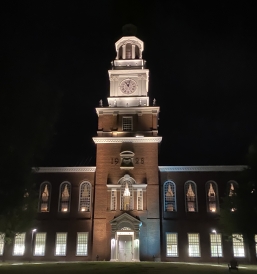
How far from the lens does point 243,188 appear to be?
118ft

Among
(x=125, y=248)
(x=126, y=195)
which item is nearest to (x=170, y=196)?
(x=126, y=195)

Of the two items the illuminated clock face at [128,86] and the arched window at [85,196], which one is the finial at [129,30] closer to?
the illuminated clock face at [128,86]

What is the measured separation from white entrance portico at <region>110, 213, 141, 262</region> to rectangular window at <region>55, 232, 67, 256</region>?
665 centimetres

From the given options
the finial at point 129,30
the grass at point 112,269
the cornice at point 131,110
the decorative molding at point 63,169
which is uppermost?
the finial at point 129,30

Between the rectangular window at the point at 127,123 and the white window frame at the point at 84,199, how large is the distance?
26.6ft

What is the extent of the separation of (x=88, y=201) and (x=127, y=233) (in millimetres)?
6769

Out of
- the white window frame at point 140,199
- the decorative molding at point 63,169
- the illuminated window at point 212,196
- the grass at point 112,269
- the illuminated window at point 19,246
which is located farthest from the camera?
the decorative molding at point 63,169

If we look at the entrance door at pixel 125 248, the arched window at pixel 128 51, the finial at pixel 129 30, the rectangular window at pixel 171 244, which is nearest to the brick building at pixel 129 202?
the rectangular window at pixel 171 244

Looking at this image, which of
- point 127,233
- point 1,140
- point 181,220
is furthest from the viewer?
point 181,220

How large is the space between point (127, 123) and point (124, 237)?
13.5 metres

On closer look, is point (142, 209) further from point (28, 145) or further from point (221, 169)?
point (28, 145)

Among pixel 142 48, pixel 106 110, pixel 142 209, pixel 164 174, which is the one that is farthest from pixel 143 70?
pixel 142 209

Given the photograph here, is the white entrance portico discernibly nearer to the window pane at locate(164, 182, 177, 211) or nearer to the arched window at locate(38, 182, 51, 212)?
the window pane at locate(164, 182, 177, 211)

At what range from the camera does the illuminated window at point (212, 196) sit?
4366 centimetres
